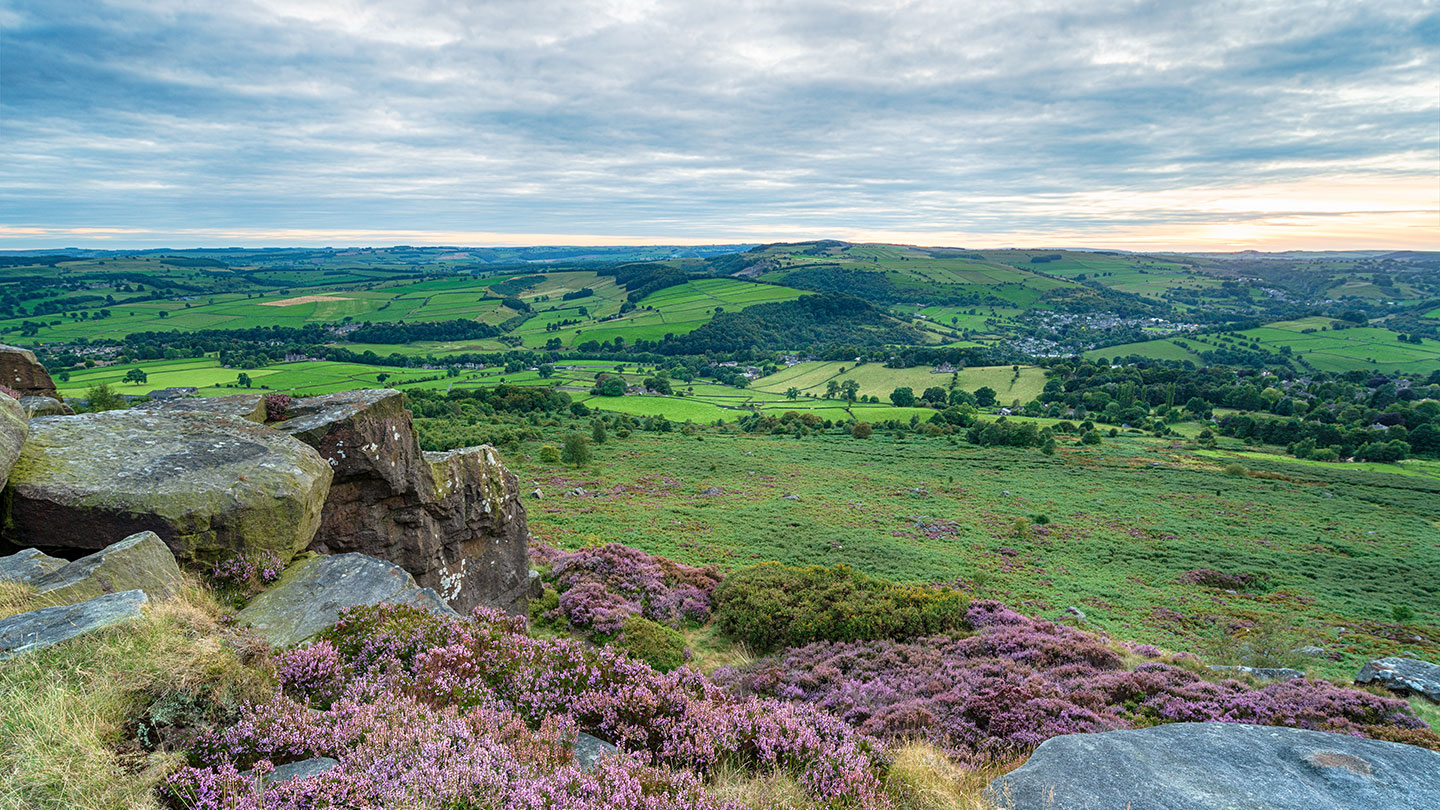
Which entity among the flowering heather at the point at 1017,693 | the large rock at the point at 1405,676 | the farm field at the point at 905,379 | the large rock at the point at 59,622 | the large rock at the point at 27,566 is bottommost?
the farm field at the point at 905,379

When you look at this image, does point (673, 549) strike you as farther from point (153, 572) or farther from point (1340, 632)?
point (1340, 632)

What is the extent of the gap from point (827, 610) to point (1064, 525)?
36.1m

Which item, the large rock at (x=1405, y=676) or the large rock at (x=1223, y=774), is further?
the large rock at (x=1405, y=676)

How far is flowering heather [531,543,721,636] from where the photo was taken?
18141 mm

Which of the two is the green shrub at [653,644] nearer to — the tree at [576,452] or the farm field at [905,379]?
the tree at [576,452]

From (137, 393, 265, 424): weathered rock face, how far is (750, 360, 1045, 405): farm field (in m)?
134

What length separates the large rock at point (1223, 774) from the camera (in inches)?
231

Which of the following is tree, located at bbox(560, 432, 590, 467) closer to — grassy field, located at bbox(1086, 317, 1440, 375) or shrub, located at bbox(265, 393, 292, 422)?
shrub, located at bbox(265, 393, 292, 422)

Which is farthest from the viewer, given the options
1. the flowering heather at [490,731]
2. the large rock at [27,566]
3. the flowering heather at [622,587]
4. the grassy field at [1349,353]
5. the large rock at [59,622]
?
the grassy field at [1349,353]

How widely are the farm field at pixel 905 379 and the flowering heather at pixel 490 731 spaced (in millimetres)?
137028

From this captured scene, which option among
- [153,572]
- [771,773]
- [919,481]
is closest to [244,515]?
[153,572]

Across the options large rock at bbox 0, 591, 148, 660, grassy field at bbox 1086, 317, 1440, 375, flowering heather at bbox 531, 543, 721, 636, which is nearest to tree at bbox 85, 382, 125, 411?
flowering heather at bbox 531, 543, 721, 636

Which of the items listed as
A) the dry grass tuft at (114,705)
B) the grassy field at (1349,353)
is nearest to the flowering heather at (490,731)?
the dry grass tuft at (114,705)

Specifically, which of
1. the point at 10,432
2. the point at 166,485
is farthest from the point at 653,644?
the point at 10,432
